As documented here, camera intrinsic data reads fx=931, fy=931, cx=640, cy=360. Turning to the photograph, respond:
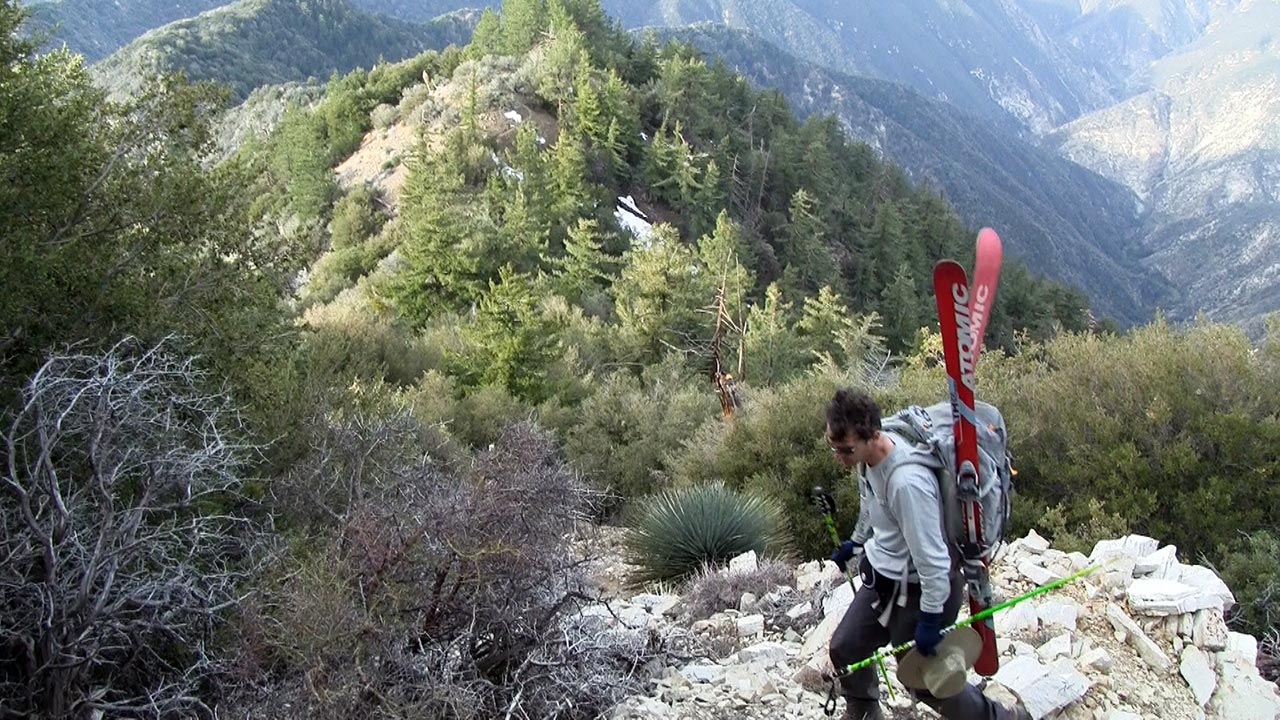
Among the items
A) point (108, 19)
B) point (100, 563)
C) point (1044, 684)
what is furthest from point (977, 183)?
point (100, 563)

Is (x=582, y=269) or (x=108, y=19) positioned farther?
(x=108, y=19)

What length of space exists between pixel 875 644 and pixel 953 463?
0.98m

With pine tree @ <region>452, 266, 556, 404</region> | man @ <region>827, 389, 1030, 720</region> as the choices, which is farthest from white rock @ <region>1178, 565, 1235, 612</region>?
pine tree @ <region>452, 266, 556, 404</region>

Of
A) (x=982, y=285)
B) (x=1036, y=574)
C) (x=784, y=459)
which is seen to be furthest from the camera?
(x=784, y=459)

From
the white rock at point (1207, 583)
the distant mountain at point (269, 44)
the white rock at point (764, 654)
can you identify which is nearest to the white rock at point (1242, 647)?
the white rock at point (1207, 583)

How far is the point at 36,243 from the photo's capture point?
6801 millimetres

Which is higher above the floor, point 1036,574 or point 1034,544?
point 1036,574

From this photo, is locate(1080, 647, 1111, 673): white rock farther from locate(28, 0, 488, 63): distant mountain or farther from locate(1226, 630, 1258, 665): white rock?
locate(28, 0, 488, 63): distant mountain

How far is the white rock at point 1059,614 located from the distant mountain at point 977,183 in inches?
5158

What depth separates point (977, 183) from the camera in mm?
165750

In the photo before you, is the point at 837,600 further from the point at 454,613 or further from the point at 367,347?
the point at 367,347

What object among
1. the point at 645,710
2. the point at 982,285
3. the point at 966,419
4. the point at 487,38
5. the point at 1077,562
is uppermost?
the point at 982,285

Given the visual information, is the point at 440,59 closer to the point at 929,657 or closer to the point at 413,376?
the point at 413,376

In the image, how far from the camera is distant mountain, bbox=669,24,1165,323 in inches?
5453
